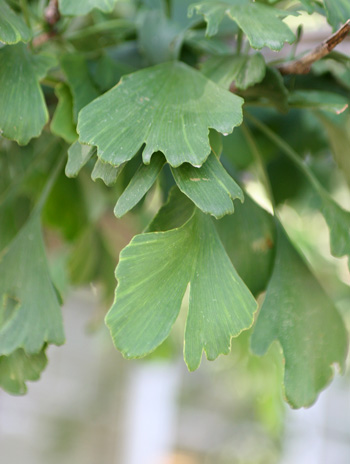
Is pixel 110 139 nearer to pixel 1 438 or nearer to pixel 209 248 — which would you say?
pixel 209 248

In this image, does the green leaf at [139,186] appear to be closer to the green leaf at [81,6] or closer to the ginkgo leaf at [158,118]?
the ginkgo leaf at [158,118]

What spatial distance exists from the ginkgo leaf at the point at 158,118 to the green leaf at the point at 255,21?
0.12 feet

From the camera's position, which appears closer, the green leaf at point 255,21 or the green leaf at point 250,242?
the green leaf at point 255,21

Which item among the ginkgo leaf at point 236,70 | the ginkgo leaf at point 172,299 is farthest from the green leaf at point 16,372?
the ginkgo leaf at point 236,70

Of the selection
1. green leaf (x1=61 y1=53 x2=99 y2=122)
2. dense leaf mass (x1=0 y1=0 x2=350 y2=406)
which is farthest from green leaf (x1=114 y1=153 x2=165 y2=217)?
green leaf (x1=61 y1=53 x2=99 y2=122)

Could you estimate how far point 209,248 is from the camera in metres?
0.36

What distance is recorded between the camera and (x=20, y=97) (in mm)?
375

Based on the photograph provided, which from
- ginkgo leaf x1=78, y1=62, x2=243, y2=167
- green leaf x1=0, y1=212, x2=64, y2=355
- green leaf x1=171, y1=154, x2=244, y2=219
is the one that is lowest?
green leaf x1=0, y1=212, x2=64, y2=355

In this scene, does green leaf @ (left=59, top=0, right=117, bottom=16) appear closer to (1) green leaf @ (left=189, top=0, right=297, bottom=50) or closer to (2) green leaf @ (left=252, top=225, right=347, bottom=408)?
(1) green leaf @ (left=189, top=0, right=297, bottom=50)

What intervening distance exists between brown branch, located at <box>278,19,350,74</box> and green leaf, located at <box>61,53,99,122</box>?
143 mm

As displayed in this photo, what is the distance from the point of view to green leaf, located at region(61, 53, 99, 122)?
42 cm

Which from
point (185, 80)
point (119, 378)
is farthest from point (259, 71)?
point (119, 378)

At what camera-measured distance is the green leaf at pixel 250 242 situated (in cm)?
44

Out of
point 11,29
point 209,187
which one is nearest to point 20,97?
point 11,29
